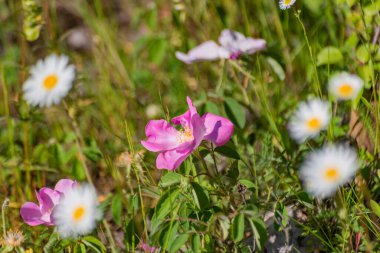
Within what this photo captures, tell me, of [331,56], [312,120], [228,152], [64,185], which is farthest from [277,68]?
[64,185]

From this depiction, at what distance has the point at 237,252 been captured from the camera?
1289 millimetres

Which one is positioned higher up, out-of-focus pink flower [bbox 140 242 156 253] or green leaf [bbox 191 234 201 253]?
green leaf [bbox 191 234 201 253]

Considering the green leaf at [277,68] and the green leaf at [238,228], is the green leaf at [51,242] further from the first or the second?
the green leaf at [277,68]

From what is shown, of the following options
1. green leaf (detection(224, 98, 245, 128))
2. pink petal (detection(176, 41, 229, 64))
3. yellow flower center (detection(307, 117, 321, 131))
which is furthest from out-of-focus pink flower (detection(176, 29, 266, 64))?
yellow flower center (detection(307, 117, 321, 131))

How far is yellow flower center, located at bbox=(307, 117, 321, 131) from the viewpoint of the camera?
129 centimetres

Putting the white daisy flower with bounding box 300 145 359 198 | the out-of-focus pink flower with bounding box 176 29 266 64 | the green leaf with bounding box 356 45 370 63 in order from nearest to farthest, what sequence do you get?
the white daisy flower with bounding box 300 145 359 198 → the green leaf with bounding box 356 45 370 63 → the out-of-focus pink flower with bounding box 176 29 266 64

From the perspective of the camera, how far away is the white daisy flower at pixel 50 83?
1.41 m

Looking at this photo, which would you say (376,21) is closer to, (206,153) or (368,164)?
(368,164)

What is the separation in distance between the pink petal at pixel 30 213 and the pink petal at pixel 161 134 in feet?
0.96

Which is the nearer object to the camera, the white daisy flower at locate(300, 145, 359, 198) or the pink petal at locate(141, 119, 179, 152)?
the white daisy flower at locate(300, 145, 359, 198)

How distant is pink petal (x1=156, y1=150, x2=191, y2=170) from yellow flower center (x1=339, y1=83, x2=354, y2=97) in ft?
1.54

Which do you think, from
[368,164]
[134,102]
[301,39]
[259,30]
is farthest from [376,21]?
[134,102]

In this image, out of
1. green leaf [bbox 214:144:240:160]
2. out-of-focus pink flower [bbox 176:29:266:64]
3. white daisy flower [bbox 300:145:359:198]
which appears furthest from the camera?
out-of-focus pink flower [bbox 176:29:266:64]

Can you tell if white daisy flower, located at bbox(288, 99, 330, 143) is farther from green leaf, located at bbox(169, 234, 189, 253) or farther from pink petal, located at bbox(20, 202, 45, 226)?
pink petal, located at bbox(20, 202, 45, 226)
